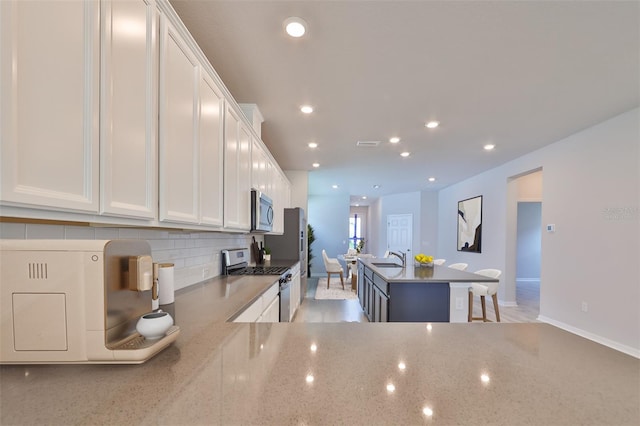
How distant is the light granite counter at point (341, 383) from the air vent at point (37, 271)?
28cm

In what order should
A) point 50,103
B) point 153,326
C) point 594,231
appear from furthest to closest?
point 594,231 < point 153,326 < point 50,103

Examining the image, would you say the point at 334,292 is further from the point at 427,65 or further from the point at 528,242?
the point at 528,242

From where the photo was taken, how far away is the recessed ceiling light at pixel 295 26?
1738 millimetres

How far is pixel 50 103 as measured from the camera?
0.76 meters

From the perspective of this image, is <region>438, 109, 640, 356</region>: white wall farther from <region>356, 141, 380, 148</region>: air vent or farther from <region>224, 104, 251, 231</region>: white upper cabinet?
<region>224, 104, 251, 231</region>: white upper cabinet

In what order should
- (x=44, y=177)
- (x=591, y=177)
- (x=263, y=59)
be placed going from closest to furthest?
(x=44, y=177) < (x=263, y=59) < (x=591, y=177)

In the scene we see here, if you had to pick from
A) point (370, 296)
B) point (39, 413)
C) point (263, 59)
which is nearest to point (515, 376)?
point (39, 413)

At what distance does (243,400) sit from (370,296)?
143 inches

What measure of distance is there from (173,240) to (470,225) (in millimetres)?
6478

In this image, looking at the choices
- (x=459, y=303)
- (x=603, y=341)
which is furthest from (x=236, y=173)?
(x=603, y=341)

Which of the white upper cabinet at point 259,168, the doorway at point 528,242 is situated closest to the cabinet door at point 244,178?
the white upper cabinet at point 259,168

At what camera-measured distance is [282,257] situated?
4.93 m

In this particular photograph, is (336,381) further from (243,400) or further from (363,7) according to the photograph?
(363,7)

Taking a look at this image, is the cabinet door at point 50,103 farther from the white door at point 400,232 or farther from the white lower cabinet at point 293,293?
the white door at point 400,232
